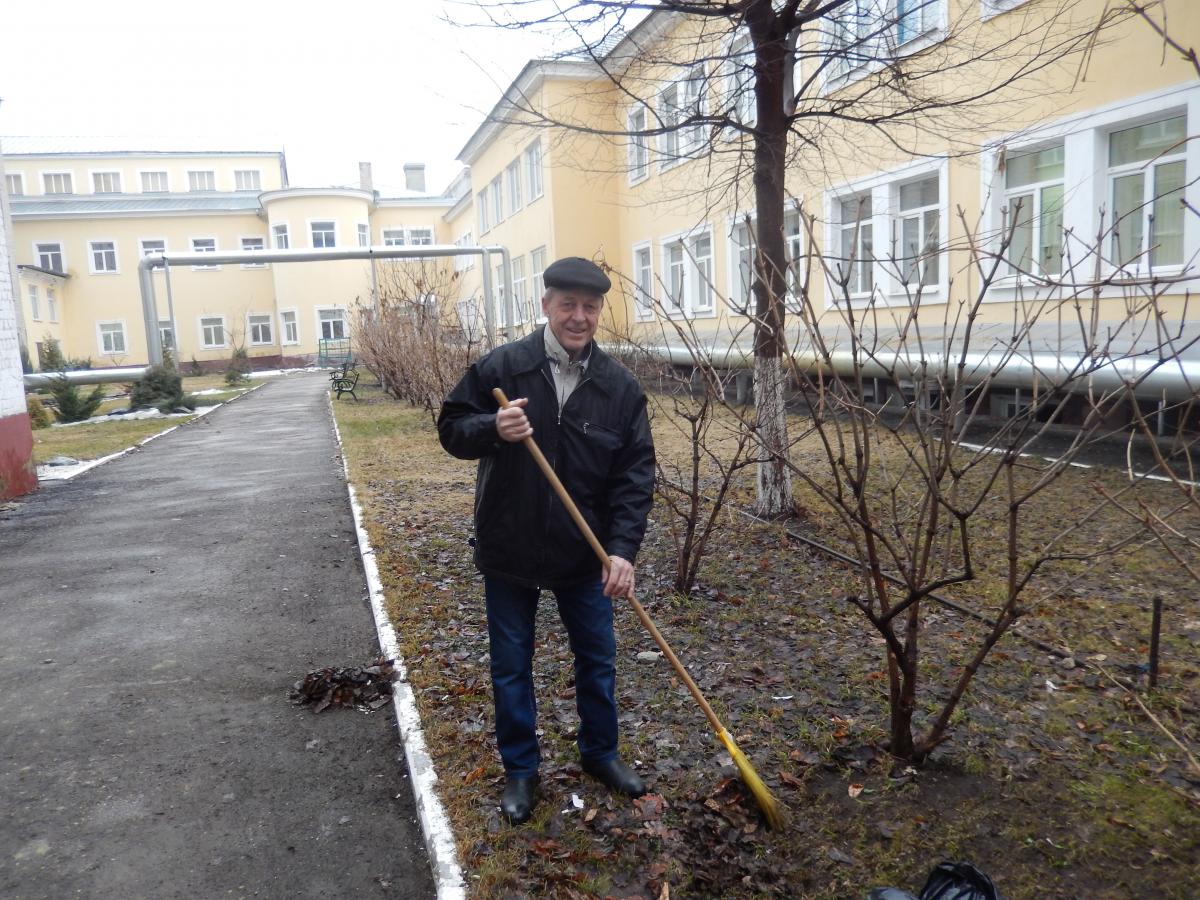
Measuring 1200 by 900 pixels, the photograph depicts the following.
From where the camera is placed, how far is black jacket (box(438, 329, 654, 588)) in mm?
3045

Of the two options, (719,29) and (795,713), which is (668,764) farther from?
(719,29)

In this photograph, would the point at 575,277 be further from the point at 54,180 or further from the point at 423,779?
the point at 54,180

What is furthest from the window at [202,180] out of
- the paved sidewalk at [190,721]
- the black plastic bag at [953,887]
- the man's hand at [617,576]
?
the black plastic bag at [953,887]

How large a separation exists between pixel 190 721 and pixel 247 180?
58.5m

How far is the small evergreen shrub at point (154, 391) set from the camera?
20.8m

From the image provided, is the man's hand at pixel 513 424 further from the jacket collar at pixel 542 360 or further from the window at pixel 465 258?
the window at pixel 465 258

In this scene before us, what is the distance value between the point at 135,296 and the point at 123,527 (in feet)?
146

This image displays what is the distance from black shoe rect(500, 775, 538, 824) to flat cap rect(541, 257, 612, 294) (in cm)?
171

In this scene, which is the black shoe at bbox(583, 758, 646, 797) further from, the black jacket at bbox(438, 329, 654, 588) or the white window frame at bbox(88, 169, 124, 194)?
the white window frame at bbox(88, 169, 124, 194)

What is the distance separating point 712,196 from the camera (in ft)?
36.0

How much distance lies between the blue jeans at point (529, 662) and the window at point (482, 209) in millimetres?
33559

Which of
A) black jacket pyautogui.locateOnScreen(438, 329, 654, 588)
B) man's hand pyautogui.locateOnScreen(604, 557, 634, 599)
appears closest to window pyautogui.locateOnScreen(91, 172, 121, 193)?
black jacket pyautogui.locateOnScreen(438, 329, 654, 588)

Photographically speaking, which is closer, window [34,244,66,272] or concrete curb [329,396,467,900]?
concrete curb [329,396,467,900]

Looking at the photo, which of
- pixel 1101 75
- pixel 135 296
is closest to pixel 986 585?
pixel 1101 75
